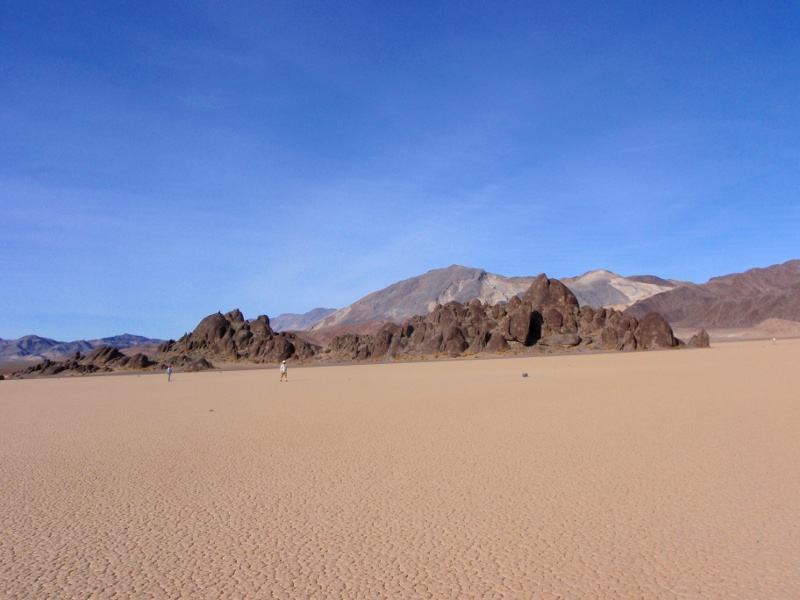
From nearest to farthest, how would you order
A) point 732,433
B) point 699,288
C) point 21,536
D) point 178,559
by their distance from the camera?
point 178,559, point 21,536, point 732,433, point 699,288

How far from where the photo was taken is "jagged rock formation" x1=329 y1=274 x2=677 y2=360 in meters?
60.3

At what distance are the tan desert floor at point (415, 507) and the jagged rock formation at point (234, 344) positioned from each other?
Answer: 5379 centimetres

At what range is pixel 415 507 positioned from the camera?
22.2ft

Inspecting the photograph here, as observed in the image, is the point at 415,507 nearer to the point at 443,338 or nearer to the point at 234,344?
the point at 443,338

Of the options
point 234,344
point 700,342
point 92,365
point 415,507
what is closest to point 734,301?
point 700,342

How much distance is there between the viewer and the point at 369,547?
5555 mm

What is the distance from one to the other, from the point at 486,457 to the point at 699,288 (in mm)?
176815

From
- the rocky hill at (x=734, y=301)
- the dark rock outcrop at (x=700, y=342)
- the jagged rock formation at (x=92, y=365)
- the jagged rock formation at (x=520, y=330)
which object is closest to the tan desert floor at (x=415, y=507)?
the jagged rock formation at (x=92, y=365)

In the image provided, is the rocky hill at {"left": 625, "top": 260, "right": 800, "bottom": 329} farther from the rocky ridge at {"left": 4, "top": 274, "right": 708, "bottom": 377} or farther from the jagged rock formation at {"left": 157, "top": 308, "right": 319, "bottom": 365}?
the jagged rock formation at {"left": 157, "top": 308, "right": 319, "bottom": 365}

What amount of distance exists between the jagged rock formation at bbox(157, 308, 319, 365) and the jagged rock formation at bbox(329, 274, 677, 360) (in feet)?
26.5

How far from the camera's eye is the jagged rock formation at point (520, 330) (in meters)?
60.3

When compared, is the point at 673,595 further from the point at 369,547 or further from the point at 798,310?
the point at 798,310

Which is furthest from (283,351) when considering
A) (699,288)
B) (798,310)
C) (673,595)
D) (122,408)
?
(699,288)

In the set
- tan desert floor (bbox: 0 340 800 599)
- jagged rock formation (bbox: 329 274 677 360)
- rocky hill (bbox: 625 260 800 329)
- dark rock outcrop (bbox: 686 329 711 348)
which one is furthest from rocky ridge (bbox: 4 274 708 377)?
rocky hill (bbox: 625 260 800 329)
